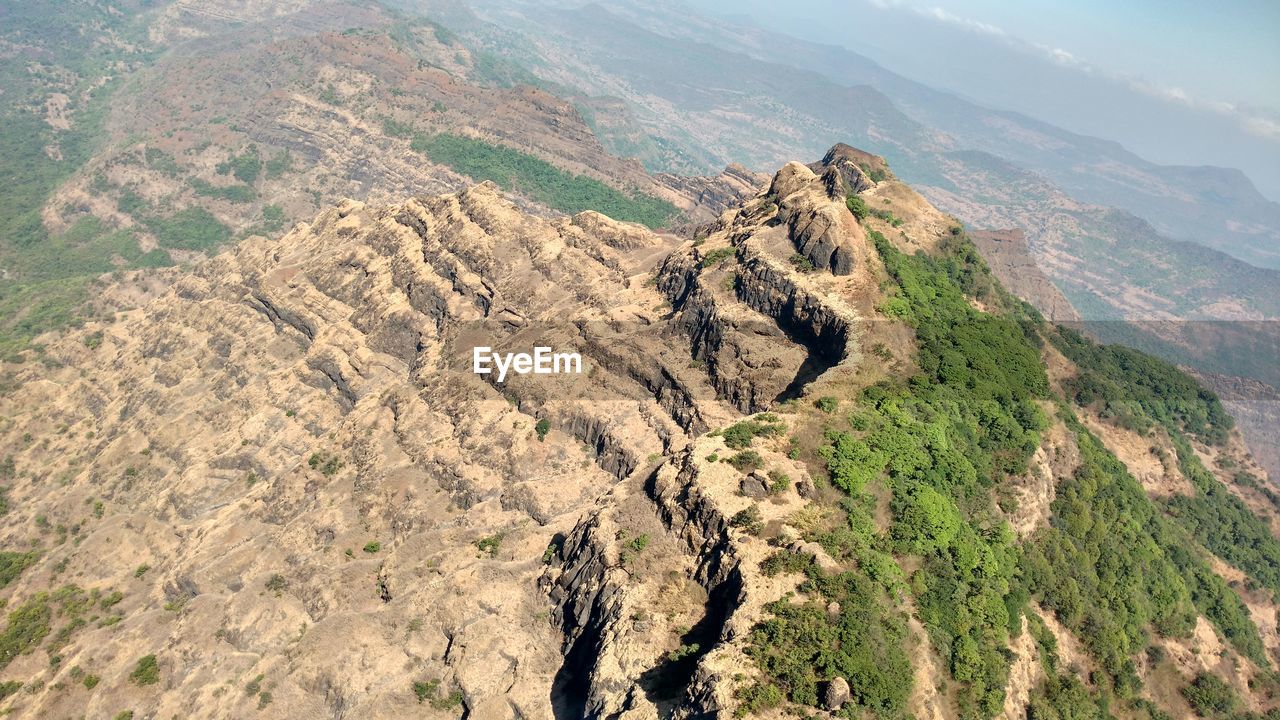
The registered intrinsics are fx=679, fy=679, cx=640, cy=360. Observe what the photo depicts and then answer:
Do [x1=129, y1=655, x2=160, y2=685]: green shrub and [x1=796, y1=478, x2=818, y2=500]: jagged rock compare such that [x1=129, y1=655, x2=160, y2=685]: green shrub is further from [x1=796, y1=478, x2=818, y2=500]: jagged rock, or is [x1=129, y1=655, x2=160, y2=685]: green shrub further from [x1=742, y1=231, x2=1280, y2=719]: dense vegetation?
[x1=796, y1=478, x2=818, y2=500]: jagged rock

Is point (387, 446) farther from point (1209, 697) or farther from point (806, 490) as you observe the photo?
point (1209, 697)

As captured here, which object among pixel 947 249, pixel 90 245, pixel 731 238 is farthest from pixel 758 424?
pixel 90 245

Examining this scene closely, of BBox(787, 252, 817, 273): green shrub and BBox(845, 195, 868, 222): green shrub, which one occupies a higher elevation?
BBox(845, 195, 868, 222): green shrub

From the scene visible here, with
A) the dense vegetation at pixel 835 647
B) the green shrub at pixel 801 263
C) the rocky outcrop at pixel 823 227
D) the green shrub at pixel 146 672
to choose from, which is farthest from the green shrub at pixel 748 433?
the green shrub at pixel 146 672

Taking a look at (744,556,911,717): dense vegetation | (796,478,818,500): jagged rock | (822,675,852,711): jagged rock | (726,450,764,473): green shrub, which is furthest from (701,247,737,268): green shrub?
(822,675,852,711): jagged rock

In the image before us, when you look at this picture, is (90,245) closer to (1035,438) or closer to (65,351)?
(65,351)

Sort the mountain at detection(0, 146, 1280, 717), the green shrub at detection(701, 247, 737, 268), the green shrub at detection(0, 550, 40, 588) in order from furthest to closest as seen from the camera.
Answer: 1. the green shrub at detection(0, 550, 40, 588)
2. the green shrub at detection(701, 247, 737, 268)
3. the mountain at detection(0, 146, 1280, 717)
